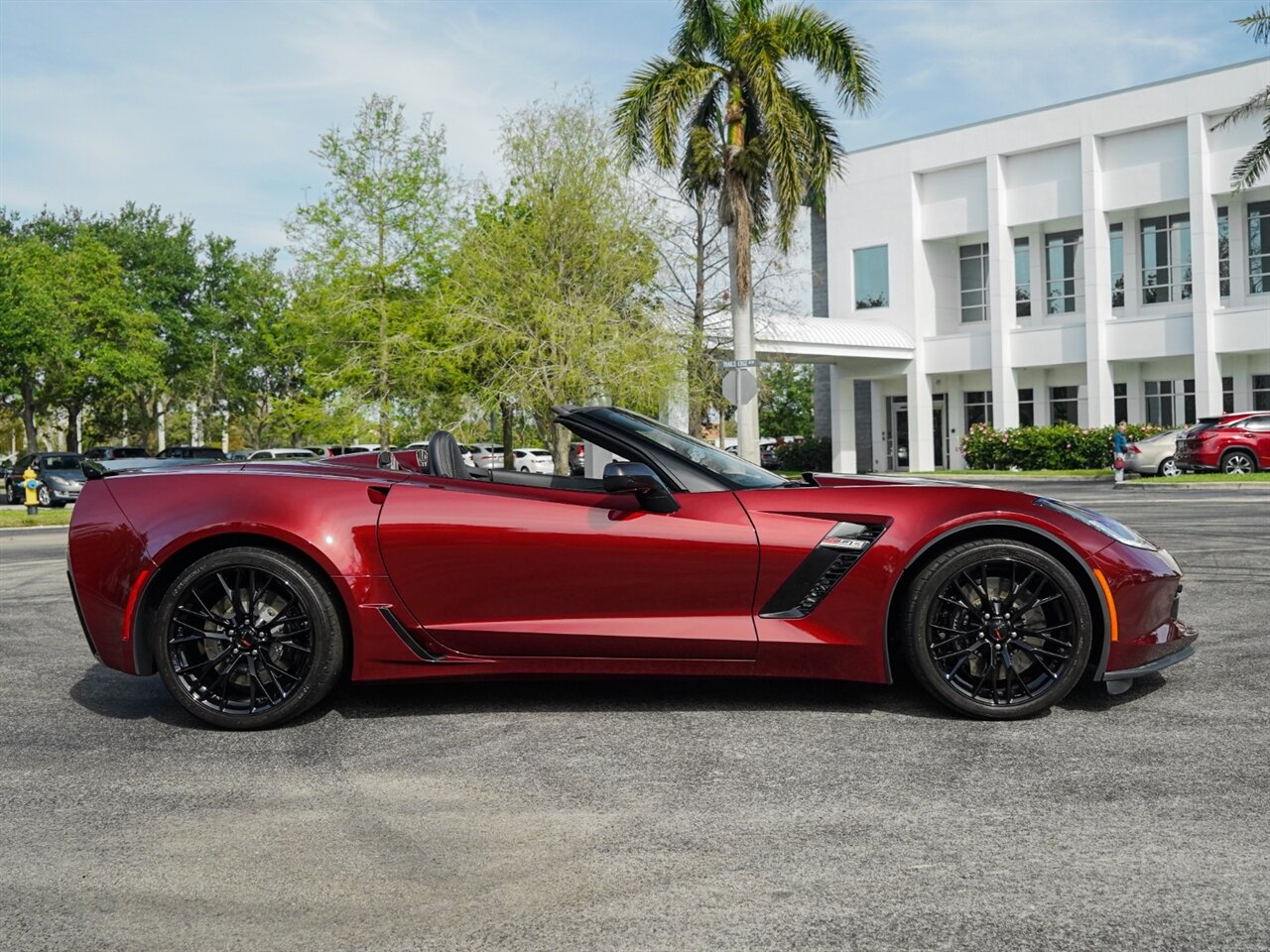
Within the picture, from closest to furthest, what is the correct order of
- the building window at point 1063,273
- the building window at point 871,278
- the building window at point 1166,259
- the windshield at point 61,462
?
the windshield at point 61,462, the building window at point 1166,259, the building window at point 1063,273, the building window at point 871,278

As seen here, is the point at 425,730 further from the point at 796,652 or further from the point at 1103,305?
the point at 1103,305

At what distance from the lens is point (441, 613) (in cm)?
470

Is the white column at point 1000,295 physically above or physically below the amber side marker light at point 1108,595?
above

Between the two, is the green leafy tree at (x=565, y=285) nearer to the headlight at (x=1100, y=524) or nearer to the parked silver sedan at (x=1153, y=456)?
the parked silver sedan at (x=1153, y=456)

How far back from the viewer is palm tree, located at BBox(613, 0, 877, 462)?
24234 millimetres

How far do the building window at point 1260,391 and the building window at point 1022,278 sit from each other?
299 inches

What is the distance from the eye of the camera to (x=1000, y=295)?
40.3 m

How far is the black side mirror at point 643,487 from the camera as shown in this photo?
15.1ft

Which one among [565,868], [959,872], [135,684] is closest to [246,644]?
[135,684]

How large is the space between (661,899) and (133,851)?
153 centimetres

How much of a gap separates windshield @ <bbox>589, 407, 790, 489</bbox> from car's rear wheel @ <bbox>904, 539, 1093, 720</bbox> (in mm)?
785

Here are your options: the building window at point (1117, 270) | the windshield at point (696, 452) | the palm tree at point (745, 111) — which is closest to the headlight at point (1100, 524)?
the windshield at point (696, 452)

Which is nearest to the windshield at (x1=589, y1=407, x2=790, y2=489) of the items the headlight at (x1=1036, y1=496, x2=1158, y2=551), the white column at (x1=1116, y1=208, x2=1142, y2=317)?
the headlight at (x1=1036, y1=496, x2=1158, y2=551)

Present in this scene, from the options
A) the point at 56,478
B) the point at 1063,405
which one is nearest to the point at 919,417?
the point at 1063,405
